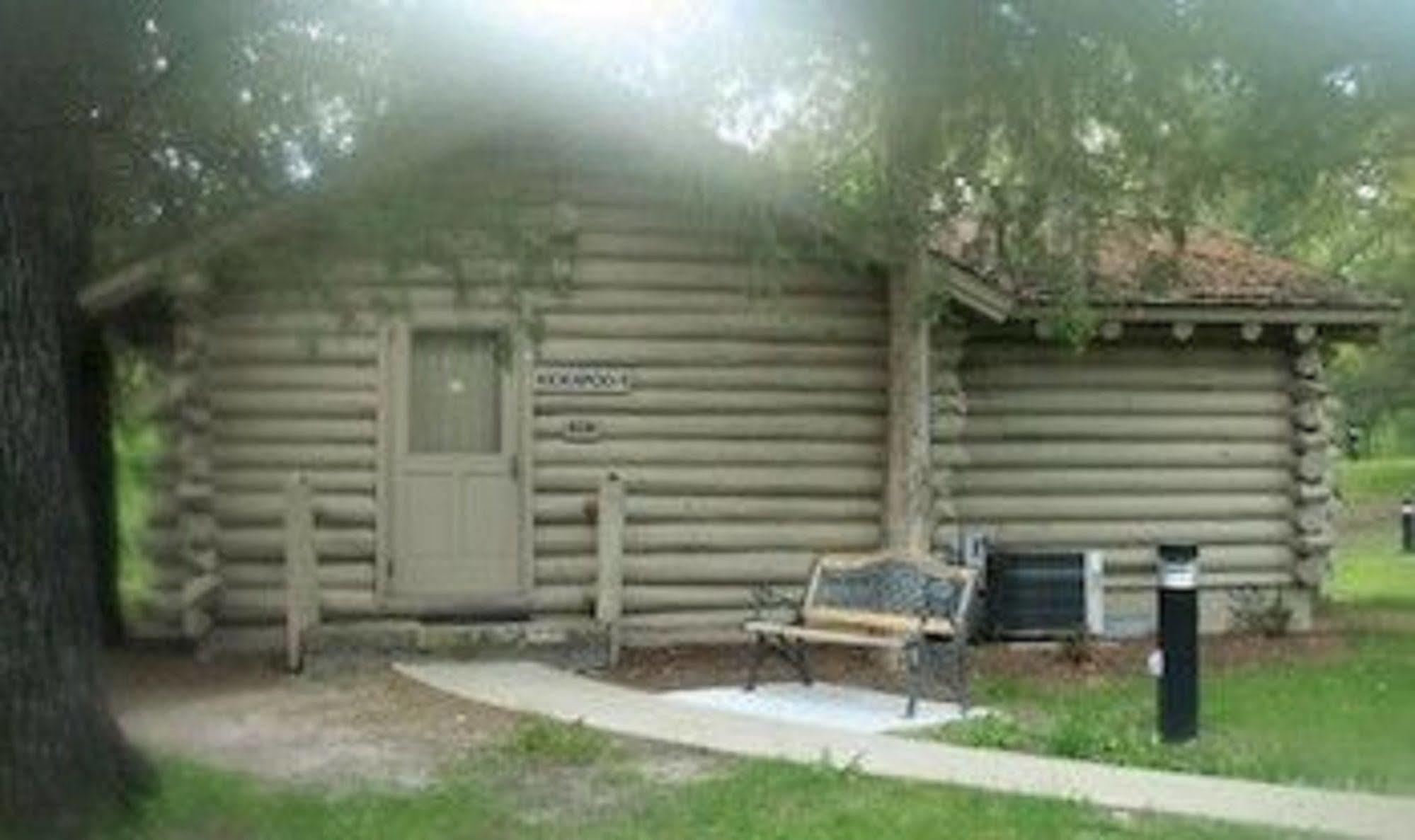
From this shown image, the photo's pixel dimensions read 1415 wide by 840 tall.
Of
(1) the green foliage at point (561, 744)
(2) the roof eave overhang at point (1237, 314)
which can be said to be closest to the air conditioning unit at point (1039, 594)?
(2) the roof eave overhang at point (1237, 314)

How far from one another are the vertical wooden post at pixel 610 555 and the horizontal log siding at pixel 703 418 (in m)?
0.48

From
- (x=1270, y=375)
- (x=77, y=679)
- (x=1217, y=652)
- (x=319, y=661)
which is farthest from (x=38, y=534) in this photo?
(x=1270, y=375)

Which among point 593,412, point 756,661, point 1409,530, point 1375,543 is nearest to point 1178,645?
point 756,661

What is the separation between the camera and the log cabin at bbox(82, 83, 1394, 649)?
16578mm

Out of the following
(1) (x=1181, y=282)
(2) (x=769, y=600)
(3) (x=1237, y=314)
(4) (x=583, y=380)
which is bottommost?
(2) (x=769, y=600)

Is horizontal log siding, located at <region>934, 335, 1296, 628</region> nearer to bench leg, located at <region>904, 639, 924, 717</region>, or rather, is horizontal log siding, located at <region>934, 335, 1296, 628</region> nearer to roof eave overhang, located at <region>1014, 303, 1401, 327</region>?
roof eave overhang, located at <region>1014, 303, 1401, 327</region>

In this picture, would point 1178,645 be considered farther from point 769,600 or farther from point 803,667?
point 769,600

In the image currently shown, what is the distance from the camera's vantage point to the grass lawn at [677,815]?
32.0 feet

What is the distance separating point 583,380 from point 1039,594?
412cm

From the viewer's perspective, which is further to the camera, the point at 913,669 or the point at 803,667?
the point at 803,667

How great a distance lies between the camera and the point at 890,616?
14.3 metres

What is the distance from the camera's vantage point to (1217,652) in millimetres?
17406

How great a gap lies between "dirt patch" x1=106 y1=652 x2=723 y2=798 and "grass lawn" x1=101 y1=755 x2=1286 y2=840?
304mm

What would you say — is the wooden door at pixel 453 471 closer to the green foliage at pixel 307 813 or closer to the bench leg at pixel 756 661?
the bench leg at pixel 756 661
